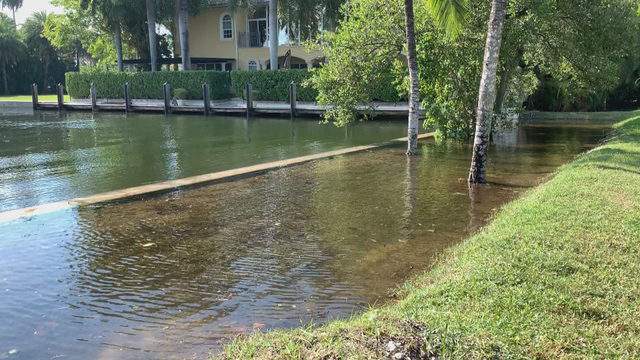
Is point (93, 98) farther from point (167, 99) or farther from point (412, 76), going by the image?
point (412, 76)

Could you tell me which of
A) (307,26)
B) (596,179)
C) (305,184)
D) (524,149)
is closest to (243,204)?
(305,184)

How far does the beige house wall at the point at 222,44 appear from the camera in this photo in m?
47.9

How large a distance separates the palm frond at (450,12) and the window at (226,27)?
3923 cm

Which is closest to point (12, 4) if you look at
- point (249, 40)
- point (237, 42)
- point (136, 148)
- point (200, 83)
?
point (237, 42)

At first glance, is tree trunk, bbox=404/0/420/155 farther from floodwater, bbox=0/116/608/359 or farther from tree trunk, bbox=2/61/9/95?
tree trunk, bbox=2/61/9/95

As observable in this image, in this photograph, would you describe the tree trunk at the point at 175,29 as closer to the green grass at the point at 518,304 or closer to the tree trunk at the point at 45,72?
the tree trunk at the point at 45,72

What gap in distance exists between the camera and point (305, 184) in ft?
41.8

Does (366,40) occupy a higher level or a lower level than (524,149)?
higher

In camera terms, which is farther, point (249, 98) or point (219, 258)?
point (249, 98)

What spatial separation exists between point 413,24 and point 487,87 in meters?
3.61

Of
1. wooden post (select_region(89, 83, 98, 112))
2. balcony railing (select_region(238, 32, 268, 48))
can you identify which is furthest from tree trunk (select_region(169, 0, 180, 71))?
wooden post (select_region(89, 83, 98, 112))

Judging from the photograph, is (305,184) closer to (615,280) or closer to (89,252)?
(89,252)

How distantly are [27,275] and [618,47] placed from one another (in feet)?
50.4

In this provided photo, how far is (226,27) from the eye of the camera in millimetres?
50531
